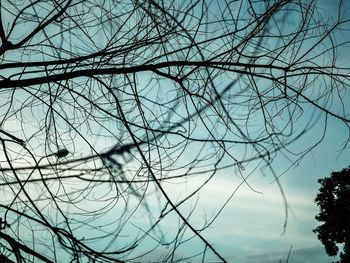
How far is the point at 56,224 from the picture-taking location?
2119mm

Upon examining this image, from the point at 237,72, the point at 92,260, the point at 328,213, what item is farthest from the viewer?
the point at 328,213

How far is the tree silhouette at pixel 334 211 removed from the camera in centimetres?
1972

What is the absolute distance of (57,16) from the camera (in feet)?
7.06

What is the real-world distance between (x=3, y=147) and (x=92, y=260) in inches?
36.5

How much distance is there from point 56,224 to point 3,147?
2.00 feet

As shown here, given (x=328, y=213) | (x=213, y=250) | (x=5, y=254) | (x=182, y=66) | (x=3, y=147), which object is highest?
(x=328, y=213)

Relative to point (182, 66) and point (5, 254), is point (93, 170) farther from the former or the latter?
point (182, 66)

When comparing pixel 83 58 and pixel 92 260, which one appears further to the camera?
pixel 83 58

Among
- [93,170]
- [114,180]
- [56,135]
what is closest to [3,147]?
[56,135]

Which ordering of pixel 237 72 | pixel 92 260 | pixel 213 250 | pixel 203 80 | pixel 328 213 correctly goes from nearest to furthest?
pixel 213 250 → pixel 92 260 → pixel 237 72 → pixel 203 80 → pixel 328 213

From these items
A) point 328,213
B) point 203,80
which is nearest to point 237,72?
point 203,80

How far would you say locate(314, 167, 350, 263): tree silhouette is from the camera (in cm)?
1972

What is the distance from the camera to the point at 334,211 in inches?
800

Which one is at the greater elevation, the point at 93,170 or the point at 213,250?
the point at 93,170
